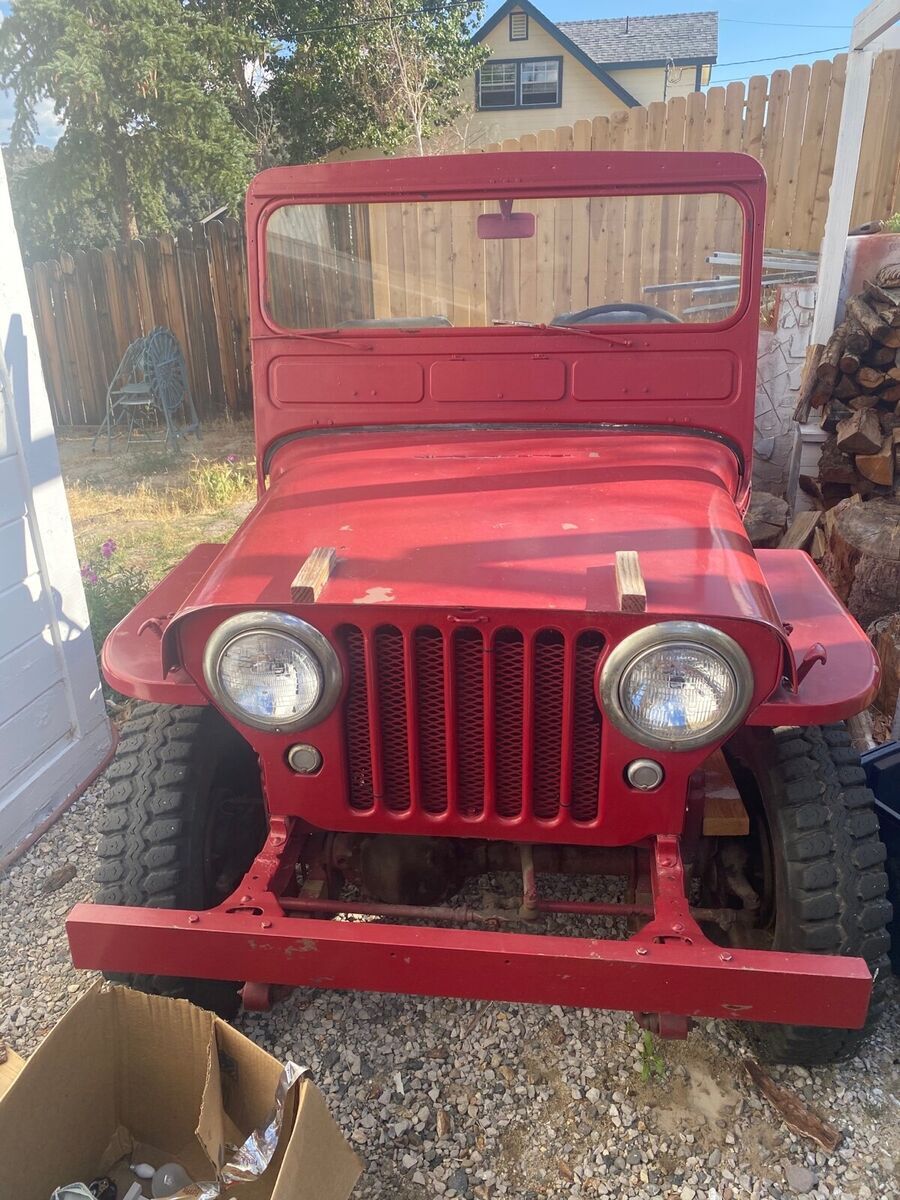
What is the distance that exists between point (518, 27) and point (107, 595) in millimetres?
18464

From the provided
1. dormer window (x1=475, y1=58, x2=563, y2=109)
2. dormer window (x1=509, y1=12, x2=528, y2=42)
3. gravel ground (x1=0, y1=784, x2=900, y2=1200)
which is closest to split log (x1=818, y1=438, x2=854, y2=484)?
gravel ground (x1=0, y1=784, x2=900, y2=1200)

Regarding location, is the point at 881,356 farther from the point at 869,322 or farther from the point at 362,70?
the point at 362,70

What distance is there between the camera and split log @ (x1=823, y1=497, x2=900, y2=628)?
11.7 feet

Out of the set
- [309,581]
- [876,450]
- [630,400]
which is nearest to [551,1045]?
[309,581]

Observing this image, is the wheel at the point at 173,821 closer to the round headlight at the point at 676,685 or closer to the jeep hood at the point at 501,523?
the jeep hood at the point at 501,523

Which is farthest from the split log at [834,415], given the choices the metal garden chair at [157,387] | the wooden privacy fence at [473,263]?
the metal garden chair at [157,387]

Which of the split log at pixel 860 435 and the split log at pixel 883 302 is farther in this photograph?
the split log at pixel 883 302

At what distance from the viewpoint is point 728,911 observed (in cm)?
200

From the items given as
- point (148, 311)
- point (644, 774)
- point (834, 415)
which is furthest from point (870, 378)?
point (148, 311)

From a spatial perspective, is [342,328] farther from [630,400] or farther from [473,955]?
[473,955]

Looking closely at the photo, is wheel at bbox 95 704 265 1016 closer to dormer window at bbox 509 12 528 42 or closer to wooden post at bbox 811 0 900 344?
wooden post at bbox 811 0 900 344

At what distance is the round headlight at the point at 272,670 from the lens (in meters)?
1.62

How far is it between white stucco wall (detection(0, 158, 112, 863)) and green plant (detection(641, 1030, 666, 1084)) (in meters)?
1.98

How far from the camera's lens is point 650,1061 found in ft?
6.80
